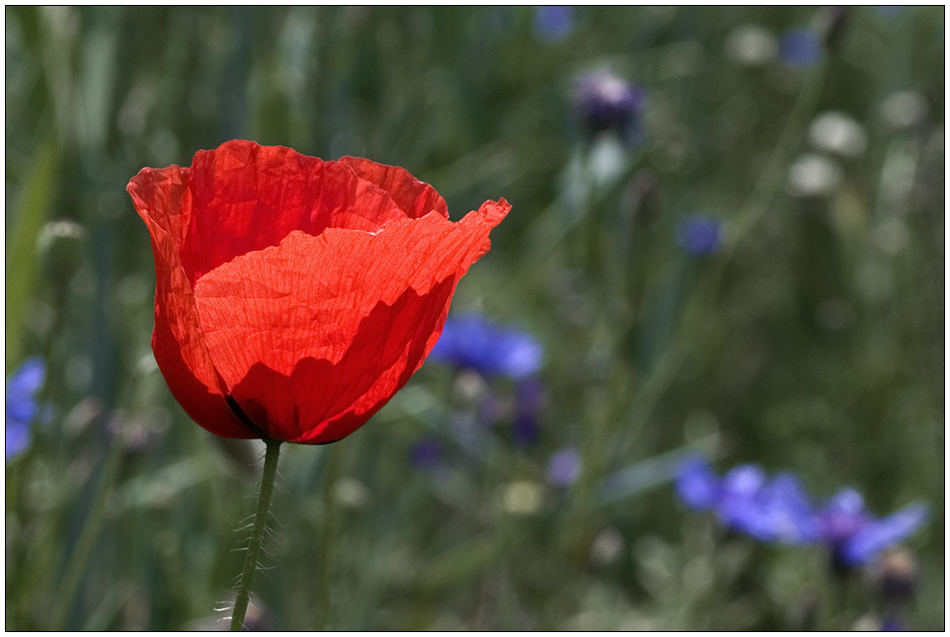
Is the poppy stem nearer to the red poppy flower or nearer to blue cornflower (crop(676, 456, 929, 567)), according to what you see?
the red poppy flower

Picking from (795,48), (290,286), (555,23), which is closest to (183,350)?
(290,286)

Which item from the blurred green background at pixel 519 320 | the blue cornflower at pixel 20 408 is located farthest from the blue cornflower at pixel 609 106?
the blue cornflower at pixel 20 408

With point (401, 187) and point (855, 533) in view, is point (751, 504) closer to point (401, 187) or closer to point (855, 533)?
point (855, 533)

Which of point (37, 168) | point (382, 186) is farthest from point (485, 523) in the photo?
point (382, 186)

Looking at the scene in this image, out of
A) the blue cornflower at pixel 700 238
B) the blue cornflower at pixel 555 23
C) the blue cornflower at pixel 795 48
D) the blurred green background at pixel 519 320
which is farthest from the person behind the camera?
the blue cornflower at pixel 795 48

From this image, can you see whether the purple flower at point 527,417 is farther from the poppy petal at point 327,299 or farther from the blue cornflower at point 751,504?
the poppy petal at point 327,299

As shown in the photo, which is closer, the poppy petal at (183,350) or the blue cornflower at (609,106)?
the poppy petal at (183,350)
